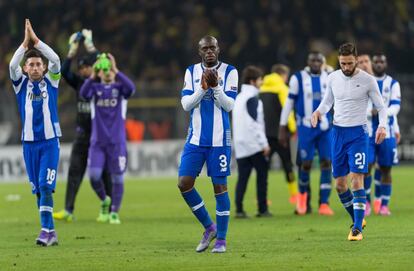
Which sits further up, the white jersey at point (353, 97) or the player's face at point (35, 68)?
the player's face at point (35, 68)

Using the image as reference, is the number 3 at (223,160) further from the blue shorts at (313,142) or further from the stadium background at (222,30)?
the stadium background at (222,30)

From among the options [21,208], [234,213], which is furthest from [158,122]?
[234,213]

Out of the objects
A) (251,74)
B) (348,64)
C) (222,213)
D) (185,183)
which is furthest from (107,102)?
(222,213)

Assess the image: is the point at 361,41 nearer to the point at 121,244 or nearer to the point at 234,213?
the point at 234,213

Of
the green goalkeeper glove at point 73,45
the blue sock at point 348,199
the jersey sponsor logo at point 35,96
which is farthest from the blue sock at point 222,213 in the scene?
the green goalkeeper glove at point 73,45

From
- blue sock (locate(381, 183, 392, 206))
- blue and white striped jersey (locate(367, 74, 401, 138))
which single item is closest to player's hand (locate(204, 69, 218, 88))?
blue and white striped jersey (locate(367, 74, 401, 138))

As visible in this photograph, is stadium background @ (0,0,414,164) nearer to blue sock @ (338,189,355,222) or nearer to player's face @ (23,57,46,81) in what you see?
blue sock @ (338,189,355,222)

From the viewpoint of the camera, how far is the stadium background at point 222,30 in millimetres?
34000

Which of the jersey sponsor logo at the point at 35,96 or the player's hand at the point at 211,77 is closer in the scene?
the player's hand at the point at 211,77

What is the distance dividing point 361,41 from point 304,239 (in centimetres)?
2212

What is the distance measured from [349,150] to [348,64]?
3.44 ft

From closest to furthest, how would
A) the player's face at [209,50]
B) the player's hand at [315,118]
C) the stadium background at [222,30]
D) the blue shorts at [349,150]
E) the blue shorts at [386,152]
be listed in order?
the player's face at [209,50]
the player's hand at [315,118]
the blue shorts at [349,150]
the blue shorts at [386,152]
the stadium background at [222,30]

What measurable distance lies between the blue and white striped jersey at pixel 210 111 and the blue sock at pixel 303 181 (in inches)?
248

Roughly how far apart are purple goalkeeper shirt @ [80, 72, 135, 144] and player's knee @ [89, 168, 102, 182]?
0.46 meters
